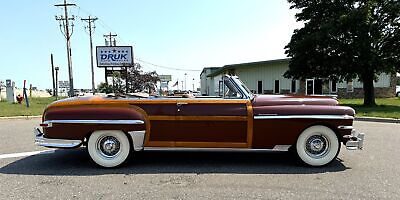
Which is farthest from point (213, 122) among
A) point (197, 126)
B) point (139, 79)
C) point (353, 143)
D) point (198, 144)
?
point (139, 79)

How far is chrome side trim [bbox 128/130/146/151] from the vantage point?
514 centimetres

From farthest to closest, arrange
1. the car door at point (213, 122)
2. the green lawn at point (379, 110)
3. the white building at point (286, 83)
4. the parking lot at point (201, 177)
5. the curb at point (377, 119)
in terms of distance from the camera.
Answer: the white building at point (286, 83) → the green lawn at point (379, 110) → the curb at point (377, 119) → the car door at point (213, 122) → the parking lot at point (201, 177)

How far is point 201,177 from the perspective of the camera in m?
4.73

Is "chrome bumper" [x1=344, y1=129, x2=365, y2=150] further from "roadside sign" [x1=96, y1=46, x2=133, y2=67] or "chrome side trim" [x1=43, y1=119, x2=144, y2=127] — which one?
"roadside sign" [x1=96, y1=46, x2=133, y2=67]

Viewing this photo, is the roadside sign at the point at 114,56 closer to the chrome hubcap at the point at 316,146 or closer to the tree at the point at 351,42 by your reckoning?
the tree at the point at 351,42

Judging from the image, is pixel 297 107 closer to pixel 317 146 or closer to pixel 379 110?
pixel 317 146

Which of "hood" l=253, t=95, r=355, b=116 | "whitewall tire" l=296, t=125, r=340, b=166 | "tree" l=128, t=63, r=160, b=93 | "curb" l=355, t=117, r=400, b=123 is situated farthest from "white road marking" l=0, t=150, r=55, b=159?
"tree" l=128, t=63, r=160, b=93

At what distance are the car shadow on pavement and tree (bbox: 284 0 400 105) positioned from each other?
14.7 metres

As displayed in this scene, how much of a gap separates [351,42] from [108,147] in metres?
17.4

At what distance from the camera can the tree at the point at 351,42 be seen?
18.3 metres

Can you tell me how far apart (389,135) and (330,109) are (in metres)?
4.60

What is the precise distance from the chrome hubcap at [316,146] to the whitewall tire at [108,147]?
9.33ft

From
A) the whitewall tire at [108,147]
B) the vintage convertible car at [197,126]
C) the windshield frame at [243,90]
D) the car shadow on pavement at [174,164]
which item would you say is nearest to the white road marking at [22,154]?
the car shadow on pavement at [174,164]

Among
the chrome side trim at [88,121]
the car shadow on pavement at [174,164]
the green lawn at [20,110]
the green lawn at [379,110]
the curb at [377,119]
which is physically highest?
the chrome side trim at [88,121]
